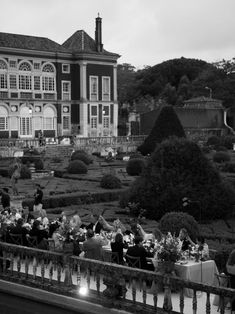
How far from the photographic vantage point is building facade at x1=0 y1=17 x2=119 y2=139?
61.0m

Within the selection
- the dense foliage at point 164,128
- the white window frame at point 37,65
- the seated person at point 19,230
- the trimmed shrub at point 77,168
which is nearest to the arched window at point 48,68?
the white window frame at point 37,65

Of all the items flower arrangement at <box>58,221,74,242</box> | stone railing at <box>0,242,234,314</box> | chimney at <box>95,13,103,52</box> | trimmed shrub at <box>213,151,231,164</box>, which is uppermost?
chimney at <box>95,13,103,52</box>

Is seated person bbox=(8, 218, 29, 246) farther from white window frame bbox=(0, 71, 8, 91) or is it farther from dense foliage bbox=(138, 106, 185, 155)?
white window frame bbox=(0, 71, 8, 91)

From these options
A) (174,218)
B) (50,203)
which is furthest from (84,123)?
(174,218)

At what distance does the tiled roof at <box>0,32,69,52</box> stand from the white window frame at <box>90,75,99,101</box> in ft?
14.4

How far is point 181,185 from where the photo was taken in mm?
19938

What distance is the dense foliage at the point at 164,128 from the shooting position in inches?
1763

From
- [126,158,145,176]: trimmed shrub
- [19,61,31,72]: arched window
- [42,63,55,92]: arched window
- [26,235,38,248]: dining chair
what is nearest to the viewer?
[26,235,38,248]: dining chair

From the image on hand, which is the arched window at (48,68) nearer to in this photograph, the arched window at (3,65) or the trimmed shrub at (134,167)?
the arched window at (3,65)

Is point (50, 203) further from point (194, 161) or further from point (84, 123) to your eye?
point (84, 123)

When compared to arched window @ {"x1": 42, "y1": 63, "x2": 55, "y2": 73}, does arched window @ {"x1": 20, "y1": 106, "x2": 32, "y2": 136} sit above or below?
below

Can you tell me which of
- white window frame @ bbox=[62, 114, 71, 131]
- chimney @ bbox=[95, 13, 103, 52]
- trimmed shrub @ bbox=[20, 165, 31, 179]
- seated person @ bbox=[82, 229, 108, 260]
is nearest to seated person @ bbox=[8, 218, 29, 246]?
seated person @ bbox=[82, 229, 108, 260]

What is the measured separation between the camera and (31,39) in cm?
6338

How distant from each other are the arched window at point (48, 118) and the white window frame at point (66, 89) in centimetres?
233
